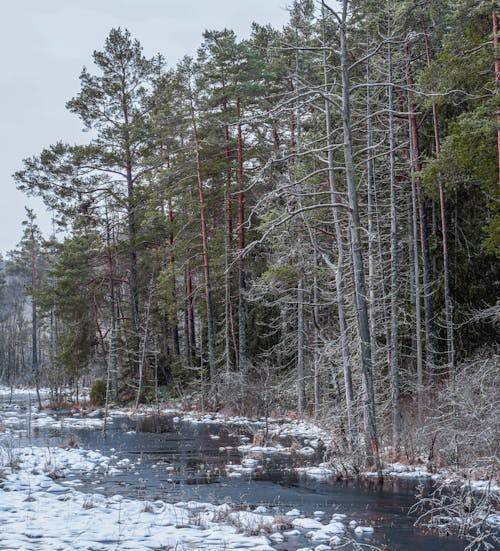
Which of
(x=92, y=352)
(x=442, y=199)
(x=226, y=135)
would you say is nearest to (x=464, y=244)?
(x=442, y=199)

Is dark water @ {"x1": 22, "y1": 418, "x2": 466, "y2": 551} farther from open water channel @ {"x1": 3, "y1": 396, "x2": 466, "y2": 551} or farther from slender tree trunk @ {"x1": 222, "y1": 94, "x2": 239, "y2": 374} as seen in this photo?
slender tree trunk @ {"x1": 222, "y1": 94, "x2": 239, "y2": 374}

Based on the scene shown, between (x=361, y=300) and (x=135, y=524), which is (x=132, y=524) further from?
(x=361, y=300)

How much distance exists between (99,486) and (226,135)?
67.8 ft

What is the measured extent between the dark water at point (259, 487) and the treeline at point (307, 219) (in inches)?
46.9

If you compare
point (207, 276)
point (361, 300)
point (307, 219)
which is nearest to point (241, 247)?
point (207, 276)

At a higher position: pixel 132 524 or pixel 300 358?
pixel 300 358

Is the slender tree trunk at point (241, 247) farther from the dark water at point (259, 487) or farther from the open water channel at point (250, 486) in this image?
the dark water at point (259, 487)

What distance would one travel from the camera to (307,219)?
58.2 ft

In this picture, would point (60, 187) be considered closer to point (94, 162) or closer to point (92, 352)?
point (94, 162)

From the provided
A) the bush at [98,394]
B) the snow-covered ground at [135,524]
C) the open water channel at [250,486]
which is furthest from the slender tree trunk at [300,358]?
the snow-covered ground at [135,524]

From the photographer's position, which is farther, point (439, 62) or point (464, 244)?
point (464, 244)

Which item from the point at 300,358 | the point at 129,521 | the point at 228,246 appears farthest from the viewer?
the point at 228,246

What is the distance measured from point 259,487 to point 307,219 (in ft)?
28.8

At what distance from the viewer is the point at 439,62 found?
14875 millimetres
